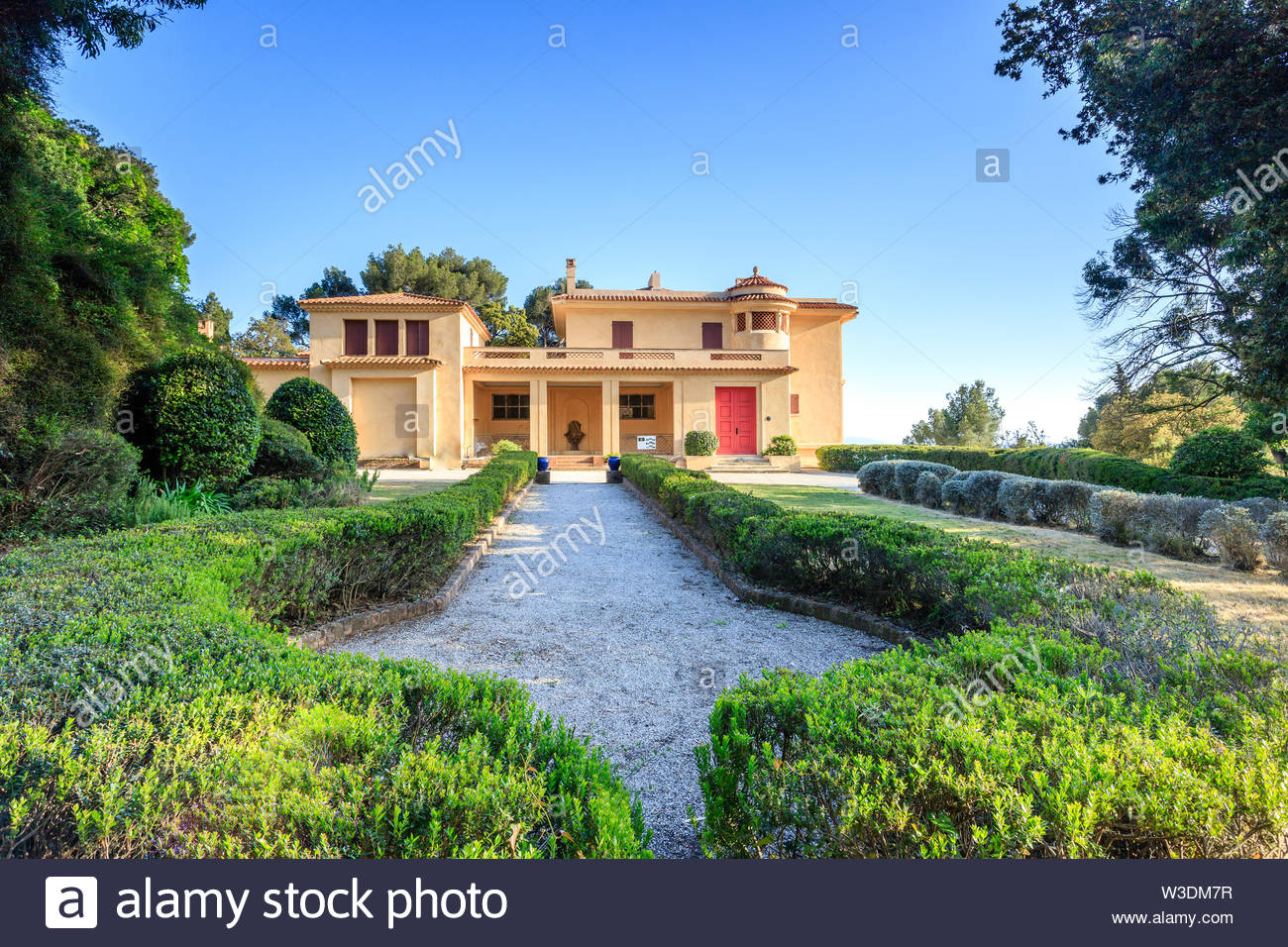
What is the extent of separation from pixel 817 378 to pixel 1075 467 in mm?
15249

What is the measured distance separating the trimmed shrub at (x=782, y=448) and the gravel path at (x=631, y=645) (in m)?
18.0

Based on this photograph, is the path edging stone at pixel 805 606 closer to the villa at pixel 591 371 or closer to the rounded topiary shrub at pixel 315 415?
the rounded topiary shrub at pixel 315 415

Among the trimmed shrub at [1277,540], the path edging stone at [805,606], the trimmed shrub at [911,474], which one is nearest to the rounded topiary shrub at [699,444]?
the trimmed shrub at [911,474]

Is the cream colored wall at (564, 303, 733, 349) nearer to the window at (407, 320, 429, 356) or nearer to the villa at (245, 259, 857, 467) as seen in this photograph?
the villa at (245, 259, 857, 467)

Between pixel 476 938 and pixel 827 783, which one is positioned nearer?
pixel 476 938

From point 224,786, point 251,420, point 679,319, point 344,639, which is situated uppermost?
point 679,319

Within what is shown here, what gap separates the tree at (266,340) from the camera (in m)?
40.4

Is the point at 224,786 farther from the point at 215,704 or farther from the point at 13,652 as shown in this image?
the point at 13,652

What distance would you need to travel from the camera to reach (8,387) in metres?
6.39

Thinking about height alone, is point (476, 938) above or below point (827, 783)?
below

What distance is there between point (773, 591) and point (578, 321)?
24117 mm

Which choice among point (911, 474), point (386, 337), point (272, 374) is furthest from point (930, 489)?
point (272, 374)

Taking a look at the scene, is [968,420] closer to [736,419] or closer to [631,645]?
[736,419]

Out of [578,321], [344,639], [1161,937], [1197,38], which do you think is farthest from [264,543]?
[578,321]
